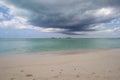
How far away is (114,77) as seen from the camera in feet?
9.43

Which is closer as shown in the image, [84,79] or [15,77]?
[84,79]

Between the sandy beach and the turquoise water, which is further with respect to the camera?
the turquoise water

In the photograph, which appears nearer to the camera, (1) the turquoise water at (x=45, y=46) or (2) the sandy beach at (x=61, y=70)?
(2) the sandy beach at (x=61, y=70)

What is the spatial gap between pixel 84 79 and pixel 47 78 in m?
0.91

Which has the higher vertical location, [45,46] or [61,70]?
[61,70]

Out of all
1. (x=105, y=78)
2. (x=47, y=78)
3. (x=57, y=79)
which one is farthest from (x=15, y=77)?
(x=105, y=78)

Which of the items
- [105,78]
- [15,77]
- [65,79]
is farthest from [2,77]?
[105,78]

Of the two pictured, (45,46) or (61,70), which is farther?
(45,46)

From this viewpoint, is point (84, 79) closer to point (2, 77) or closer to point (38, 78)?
point (38, 78)

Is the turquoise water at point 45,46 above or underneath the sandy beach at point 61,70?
underneath

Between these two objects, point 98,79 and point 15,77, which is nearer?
point 98,79

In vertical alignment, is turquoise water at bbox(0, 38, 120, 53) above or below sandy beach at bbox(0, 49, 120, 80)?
below

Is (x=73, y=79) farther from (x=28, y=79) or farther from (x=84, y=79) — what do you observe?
(x=28, y=79)

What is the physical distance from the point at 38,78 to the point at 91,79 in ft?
4.25
